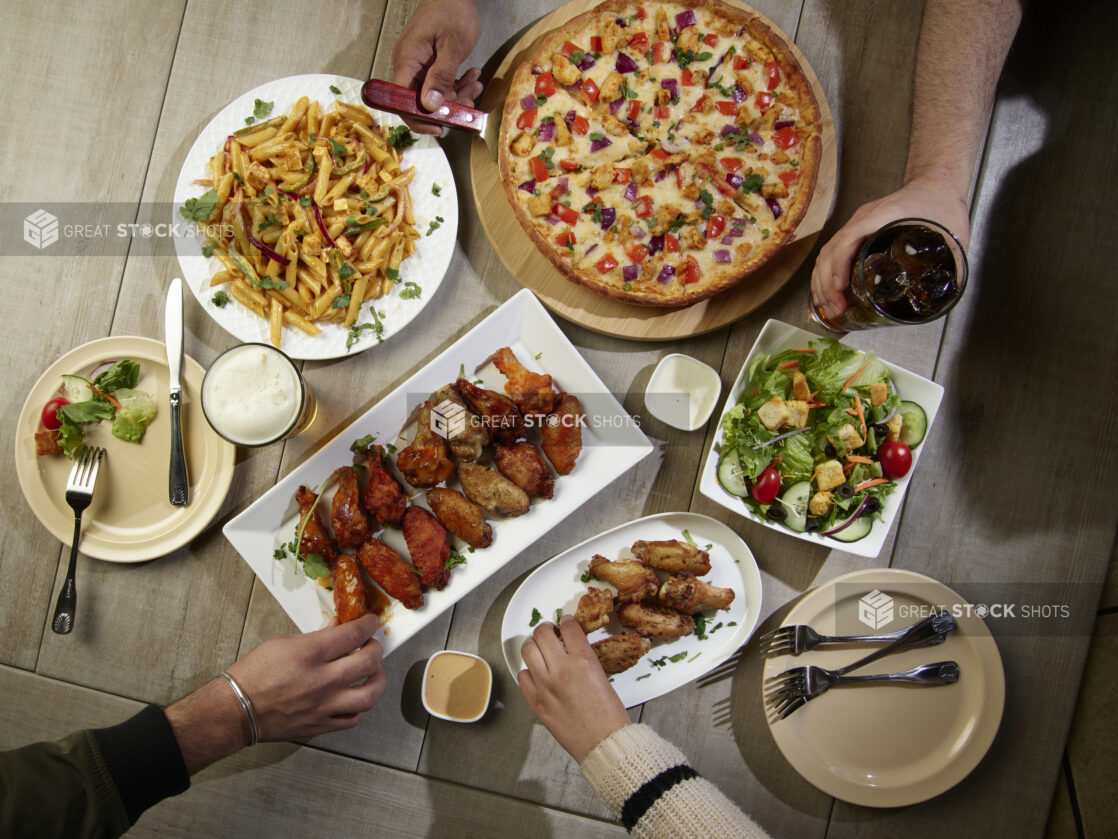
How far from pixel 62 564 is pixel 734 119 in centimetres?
349

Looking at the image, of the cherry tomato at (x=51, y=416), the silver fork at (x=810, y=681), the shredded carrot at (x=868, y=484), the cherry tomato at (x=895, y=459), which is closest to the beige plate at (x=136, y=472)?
the cherry tomato at (x=51, y=416)

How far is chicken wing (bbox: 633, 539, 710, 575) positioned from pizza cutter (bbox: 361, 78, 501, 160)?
5.96 feet

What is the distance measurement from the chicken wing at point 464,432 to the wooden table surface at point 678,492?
0.93 feet

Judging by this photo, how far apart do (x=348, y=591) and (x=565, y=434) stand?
1080 millimetres

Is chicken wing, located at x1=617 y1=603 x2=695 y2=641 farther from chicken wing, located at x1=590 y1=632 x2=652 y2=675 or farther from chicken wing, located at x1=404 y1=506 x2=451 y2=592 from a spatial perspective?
chicken wing, located at x1=404 y1=506 x2=451 y2=592

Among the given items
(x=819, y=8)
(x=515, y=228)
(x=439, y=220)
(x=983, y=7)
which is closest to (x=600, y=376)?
(x=515, y=228)

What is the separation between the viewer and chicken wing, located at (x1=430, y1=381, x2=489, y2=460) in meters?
2.80

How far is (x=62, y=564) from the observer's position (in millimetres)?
3025

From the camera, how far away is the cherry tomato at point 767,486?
8.79ft

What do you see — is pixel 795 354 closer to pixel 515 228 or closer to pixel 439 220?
pixel 515 228

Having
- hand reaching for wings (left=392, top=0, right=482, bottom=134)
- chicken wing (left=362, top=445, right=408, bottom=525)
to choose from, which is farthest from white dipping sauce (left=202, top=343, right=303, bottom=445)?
hand reaching for wings (left=392, top=0, right=482, bottom=134)

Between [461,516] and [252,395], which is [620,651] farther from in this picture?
[252,395]

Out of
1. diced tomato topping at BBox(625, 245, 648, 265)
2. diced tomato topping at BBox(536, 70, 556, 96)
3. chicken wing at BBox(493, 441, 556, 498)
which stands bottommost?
chicken wing at BBox(493, 441, 556, 498)

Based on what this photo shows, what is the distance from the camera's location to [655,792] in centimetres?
252
